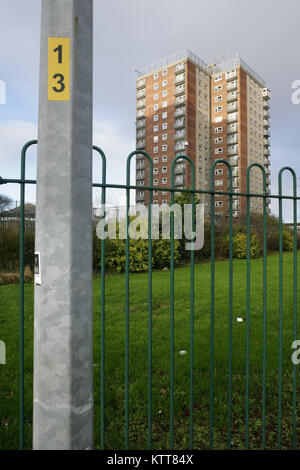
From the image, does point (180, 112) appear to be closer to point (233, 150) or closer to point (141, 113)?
point (141, 113)

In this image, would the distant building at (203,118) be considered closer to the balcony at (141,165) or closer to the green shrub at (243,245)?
the balcony at (141,165)

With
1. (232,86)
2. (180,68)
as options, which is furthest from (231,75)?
(180,68)

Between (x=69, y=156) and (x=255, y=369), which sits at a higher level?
(x=69, y=156)

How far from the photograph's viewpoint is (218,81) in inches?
2083

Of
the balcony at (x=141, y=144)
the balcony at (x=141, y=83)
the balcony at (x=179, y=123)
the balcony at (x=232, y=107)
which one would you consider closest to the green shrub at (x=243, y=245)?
the balcony at (x=179, y=123)

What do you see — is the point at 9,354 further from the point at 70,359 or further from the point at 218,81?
the point at 218,81

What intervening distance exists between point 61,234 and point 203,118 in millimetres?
56553

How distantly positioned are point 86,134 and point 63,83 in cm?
23

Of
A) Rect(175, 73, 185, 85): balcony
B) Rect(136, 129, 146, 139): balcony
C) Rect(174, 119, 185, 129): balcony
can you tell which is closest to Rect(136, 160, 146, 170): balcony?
Rect(136, 129, 146, 139): balcony

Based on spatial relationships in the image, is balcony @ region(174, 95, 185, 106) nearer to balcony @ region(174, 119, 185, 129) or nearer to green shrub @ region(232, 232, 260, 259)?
balcony @ region(174, 119, 185, 129)

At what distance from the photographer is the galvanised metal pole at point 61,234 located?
129cm
